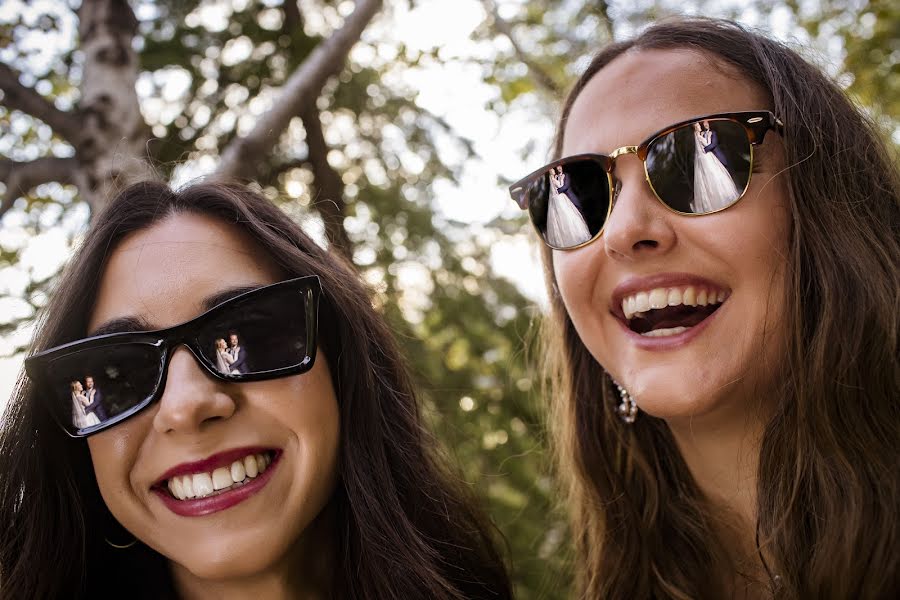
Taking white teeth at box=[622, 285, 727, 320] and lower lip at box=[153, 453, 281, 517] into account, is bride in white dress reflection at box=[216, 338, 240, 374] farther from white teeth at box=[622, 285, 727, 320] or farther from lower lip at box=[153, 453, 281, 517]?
white teeth at box=[622, 285, 727, 320]

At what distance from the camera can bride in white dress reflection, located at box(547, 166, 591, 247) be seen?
218cm

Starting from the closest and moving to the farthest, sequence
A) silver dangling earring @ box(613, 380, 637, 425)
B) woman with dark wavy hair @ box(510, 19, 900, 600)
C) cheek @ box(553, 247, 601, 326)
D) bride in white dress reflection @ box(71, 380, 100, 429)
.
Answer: woman with dark wavy hair @ box(510, 19, 900, 600)
bride in white dress reflection @ box(71, 380, 100, 429)
cheek @ box(553, 247, 601, 326)
silver dangling earring @ box(613, 380, 637, 425)

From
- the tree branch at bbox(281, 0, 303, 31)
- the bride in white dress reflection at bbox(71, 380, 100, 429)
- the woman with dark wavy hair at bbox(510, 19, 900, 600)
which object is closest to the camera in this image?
the woman with dark wavy hair at bbox(510, 19, 900, 600)

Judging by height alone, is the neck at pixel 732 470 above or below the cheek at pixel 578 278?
below

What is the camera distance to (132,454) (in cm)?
195

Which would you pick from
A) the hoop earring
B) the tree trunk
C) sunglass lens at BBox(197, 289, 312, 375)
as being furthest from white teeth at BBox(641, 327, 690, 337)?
the tree trunk

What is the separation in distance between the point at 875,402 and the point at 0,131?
3264mm

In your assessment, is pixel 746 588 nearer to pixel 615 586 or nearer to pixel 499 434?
pixel 615 586

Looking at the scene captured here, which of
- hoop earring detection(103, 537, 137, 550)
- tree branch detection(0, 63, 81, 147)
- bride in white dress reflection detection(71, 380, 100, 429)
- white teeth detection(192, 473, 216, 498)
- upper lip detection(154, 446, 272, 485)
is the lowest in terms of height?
hoop earring detection(103, 537, 137, 550)

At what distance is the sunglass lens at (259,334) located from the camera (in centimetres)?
193

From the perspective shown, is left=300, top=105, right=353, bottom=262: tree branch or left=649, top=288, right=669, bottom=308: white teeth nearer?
left=649, top=288, right=669, bottom=308: white teeth

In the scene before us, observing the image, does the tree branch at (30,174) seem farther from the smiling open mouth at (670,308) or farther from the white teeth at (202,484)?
the smiling open mouth at (670,308)

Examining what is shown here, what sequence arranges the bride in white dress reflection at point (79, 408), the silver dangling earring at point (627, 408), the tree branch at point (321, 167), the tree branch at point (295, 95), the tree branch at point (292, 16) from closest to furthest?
the bride in white dress reflection at point (79, 408) → the silver dangling earring at point (627, 408) → the tree branch at point (295, 95) → the tree branch at point (292, 16) → the tree branch at point (321, 167)

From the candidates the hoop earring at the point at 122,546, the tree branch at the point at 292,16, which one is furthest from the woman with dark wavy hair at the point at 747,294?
the tree branch at the point at 292,16
